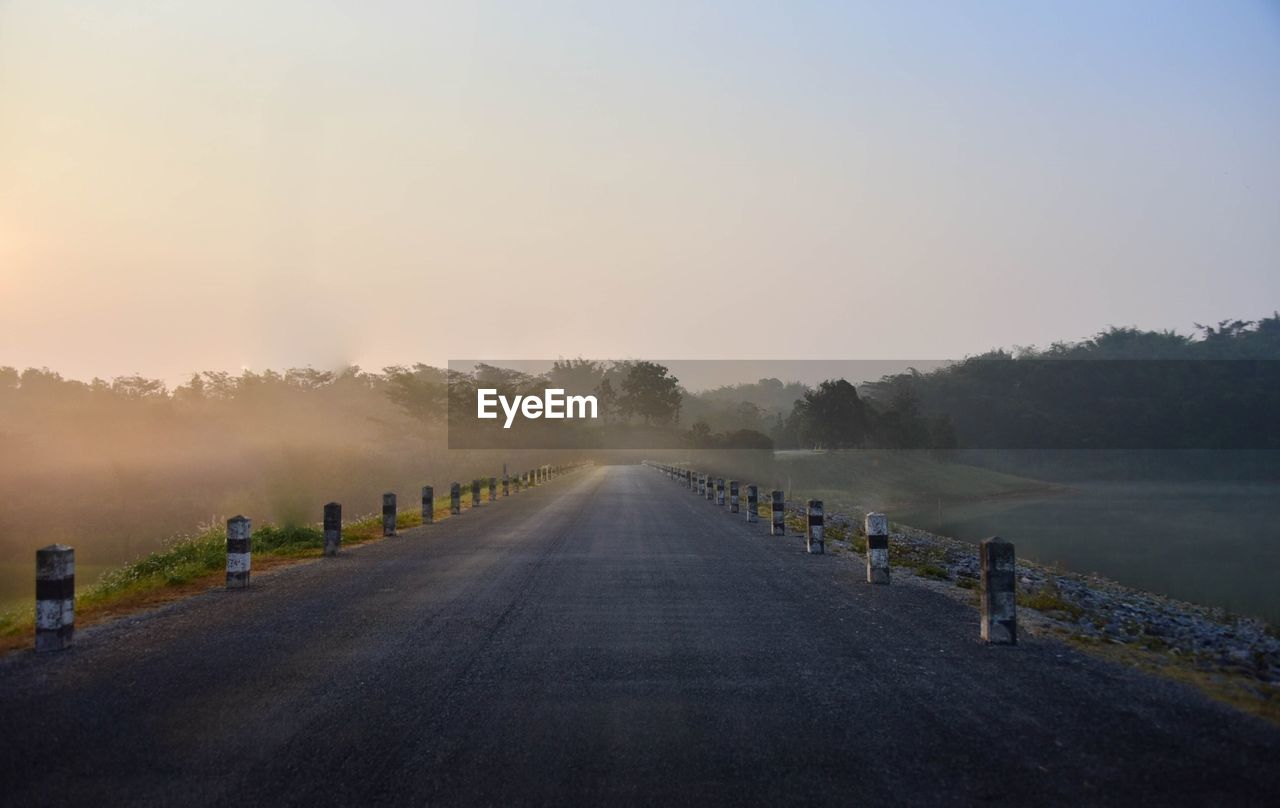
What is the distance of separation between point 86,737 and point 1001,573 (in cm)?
650

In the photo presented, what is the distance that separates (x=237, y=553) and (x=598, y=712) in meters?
7.39

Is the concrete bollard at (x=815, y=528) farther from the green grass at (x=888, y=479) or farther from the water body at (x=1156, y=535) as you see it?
the green grass at (x=888, y=479)

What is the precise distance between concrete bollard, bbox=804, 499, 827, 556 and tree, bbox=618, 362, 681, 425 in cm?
12505

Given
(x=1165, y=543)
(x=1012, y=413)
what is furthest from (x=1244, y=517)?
(x=1012, y=413)

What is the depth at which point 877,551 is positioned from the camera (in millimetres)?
11242

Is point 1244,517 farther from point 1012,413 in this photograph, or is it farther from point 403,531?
point 1012,413

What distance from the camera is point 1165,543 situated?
3023 centimetres

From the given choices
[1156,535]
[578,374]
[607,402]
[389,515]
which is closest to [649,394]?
[607,402]

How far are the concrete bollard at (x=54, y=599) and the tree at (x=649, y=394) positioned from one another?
436 ft

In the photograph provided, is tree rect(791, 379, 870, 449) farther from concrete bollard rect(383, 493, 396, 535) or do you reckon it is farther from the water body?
concrete bollard rect(383, 493, 396, 535)

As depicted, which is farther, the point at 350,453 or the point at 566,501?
the point at 350,453

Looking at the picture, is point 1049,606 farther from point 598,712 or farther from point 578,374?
point 578,374

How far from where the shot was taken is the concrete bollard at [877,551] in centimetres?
1125

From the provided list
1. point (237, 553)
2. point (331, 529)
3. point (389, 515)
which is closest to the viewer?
point (237, 553)
